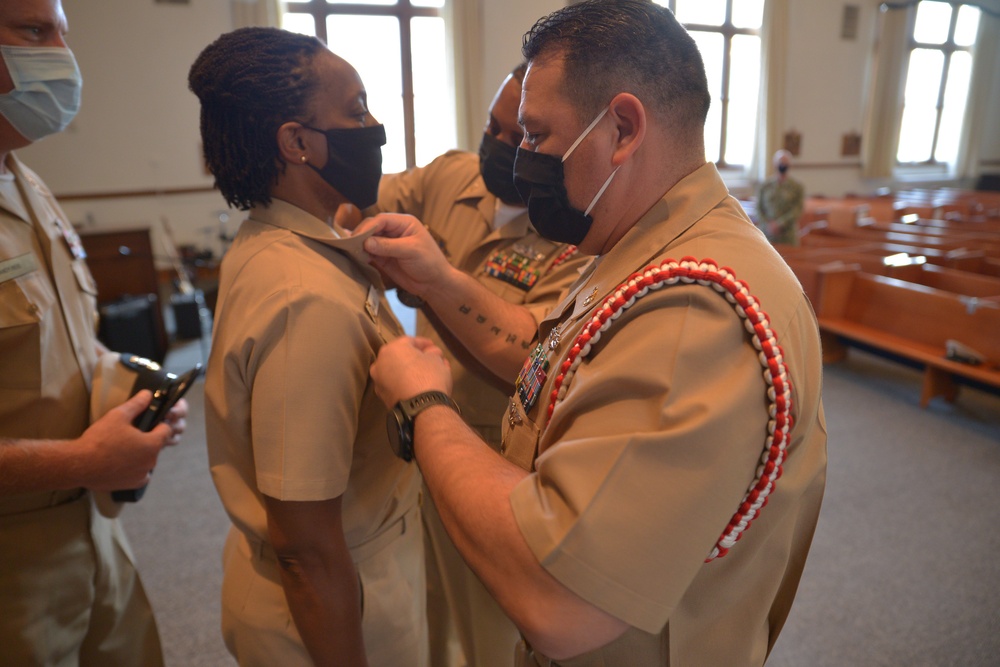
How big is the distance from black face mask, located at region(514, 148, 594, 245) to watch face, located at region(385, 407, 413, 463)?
0.37 m

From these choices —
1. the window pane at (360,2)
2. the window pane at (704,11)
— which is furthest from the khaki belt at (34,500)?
the window pane at (704,11)

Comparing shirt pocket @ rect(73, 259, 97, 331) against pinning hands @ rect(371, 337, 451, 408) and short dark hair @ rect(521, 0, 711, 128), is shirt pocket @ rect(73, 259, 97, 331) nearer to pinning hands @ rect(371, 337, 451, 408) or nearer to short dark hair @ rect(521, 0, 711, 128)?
pinning hands @ rect(371, 337, 451, 408)

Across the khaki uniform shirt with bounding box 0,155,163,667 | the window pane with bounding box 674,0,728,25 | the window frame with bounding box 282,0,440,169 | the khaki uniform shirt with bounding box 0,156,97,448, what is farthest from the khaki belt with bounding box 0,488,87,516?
the window pane with bounding box 674,0,728,25

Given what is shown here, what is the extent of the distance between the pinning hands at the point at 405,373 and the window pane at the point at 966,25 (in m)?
13.1

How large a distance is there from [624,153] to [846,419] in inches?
140

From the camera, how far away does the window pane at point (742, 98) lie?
9150 millimetres

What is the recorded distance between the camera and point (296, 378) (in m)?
0.94

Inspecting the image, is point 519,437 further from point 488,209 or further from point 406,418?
point 488,209

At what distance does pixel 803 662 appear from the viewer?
204cm

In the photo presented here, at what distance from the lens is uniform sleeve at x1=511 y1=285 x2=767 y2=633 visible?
638 mm

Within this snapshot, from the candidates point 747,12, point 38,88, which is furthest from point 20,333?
point 747,12

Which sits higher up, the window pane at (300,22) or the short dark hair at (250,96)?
the window pane at (300,22)

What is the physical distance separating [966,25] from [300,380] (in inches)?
531

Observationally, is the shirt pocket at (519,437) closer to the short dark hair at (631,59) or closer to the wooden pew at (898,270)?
the short dark hair at (631,59)
